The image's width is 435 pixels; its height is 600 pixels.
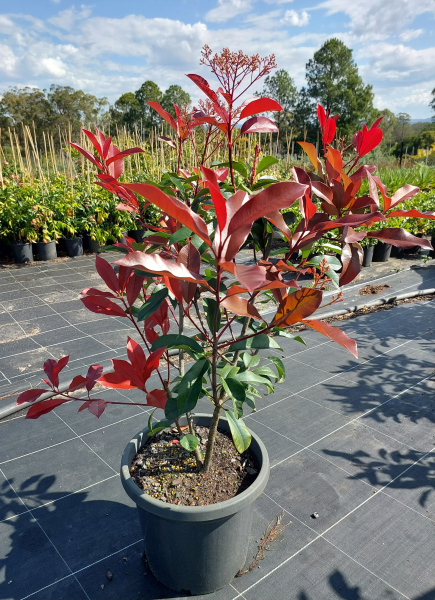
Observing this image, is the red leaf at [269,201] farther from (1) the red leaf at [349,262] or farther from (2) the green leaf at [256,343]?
(2) the green leaf at [256,343]

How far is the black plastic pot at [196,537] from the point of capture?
3.98ft

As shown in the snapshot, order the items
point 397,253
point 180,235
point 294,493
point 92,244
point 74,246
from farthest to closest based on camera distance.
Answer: point 397,253, point 92,244, point 74,246, point 294,493, point 180,235

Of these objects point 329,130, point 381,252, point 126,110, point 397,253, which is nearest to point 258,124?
point 329,130

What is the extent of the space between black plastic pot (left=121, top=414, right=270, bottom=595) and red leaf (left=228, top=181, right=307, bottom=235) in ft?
2.89

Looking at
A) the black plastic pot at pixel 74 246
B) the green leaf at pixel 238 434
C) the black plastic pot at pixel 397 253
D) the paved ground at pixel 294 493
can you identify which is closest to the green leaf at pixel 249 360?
the green leaf at pixel 238 434

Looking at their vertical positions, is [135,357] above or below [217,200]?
below

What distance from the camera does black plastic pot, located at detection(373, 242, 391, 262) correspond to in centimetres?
617

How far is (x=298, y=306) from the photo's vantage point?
0.89 m

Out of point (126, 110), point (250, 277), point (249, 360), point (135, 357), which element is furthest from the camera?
point (126, 110)

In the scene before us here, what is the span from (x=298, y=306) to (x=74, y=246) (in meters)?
5.82

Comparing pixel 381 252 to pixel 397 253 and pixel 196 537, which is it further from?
pixel 196 537

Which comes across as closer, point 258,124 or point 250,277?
point 250,277

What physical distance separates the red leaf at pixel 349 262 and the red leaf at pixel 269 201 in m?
0.28

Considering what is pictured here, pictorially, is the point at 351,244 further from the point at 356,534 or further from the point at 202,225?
the point at 356,534
